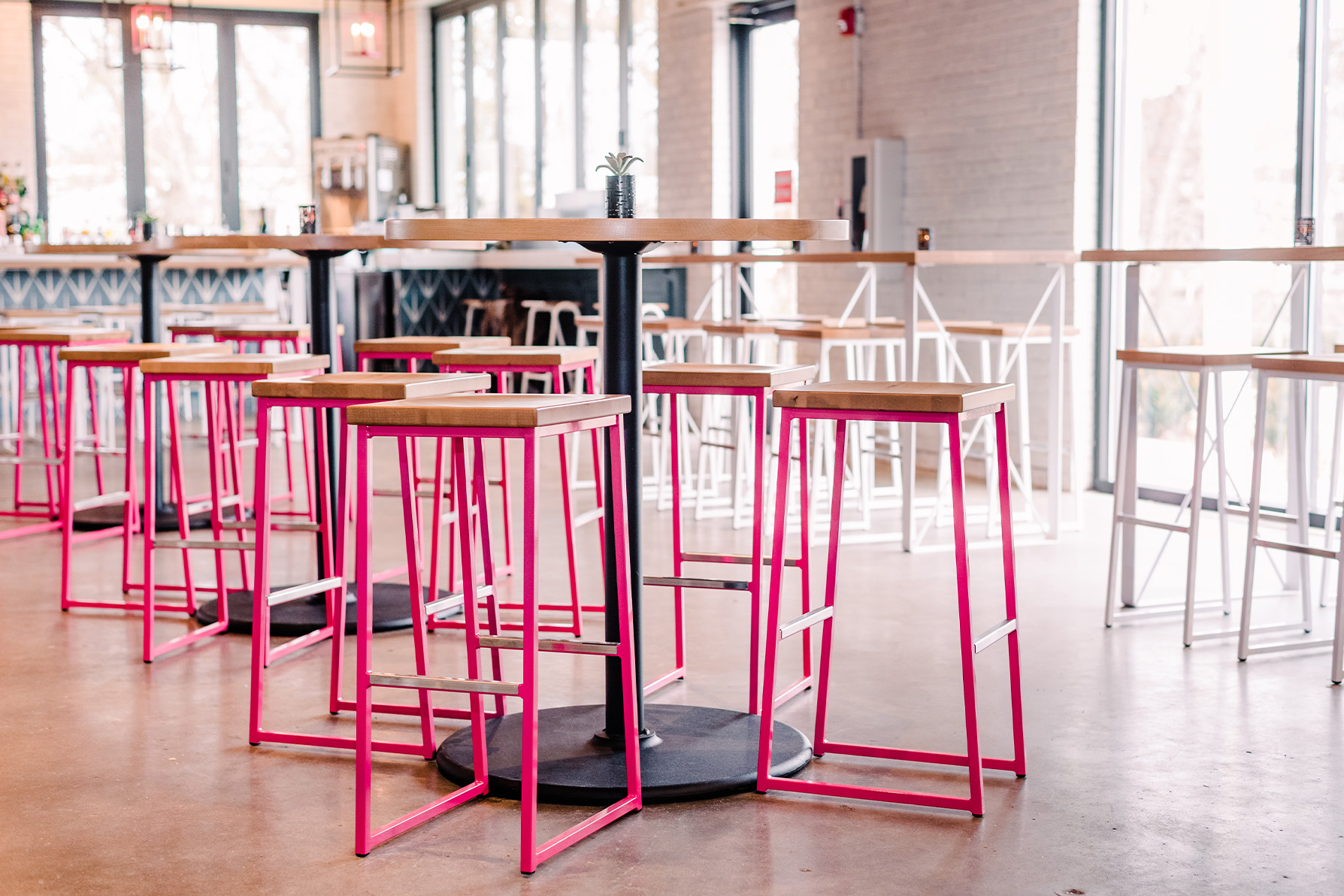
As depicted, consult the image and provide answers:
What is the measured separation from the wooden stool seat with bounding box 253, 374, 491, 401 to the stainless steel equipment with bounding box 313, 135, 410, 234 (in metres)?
9.34

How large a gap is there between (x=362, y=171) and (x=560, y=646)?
10.6 metres

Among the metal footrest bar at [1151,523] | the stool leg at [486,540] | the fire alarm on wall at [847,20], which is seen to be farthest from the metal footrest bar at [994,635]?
the fire alarm on wall at [847,20]

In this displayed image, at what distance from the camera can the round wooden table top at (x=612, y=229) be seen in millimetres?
2301

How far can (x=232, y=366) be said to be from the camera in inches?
132

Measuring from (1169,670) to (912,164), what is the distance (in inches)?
165

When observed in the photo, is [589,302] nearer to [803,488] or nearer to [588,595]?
[588,595]

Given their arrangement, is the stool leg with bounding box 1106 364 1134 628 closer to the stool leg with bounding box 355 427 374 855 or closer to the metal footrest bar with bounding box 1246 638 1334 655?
the metal footrest bar with bounding box 1246 638 1334 655

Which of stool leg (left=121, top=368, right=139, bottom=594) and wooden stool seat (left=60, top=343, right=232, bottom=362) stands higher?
wooden stool seat (left=60, top=343, right=232, bottom=362)

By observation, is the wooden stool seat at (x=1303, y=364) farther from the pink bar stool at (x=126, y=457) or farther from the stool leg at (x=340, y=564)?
the pink bar stool at (x=126, y=457)

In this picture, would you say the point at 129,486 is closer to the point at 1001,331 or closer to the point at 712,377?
the point at 712,377

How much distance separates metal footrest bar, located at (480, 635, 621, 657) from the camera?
2309 millimetres

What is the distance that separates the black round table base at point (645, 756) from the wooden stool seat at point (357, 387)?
2.26ft

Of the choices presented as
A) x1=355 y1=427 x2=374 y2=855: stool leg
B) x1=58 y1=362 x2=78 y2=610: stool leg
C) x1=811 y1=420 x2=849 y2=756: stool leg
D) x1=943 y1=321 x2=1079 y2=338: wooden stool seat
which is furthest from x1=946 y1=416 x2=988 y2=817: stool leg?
x1=943 y1=321 x2=1079 y2=338: wooden stool seat

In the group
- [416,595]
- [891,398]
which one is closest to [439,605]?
[416,595]
